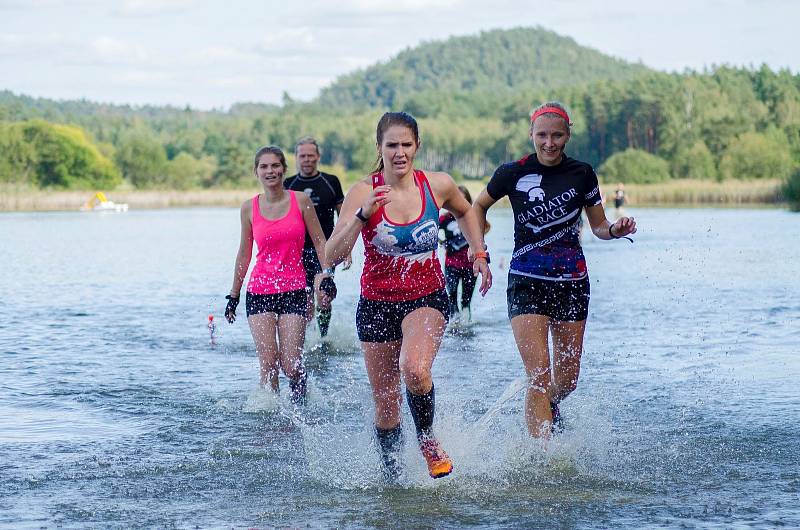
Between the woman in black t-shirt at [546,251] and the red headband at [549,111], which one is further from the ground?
the red headband at [549,111]

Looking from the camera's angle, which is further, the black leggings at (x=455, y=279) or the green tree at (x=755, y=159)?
the green tree at (x=755, y=159)

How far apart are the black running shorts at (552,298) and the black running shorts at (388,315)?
2.17 feet

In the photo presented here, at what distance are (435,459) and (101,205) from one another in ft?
257

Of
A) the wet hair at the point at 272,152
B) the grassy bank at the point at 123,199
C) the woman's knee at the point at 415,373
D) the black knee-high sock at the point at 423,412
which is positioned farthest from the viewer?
the grassy bank at the point at 123,199

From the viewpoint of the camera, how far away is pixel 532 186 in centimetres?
670

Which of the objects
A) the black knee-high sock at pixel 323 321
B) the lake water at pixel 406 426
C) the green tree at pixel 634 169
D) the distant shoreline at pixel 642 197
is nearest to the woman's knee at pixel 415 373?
the lake water at pixel 406 426

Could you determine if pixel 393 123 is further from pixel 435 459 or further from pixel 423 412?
pixel 435 459

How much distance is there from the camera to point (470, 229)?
6.51 metres

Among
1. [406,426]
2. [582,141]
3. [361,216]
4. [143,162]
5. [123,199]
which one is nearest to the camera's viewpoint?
[361,216]

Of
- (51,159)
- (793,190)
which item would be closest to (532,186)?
(793,190)

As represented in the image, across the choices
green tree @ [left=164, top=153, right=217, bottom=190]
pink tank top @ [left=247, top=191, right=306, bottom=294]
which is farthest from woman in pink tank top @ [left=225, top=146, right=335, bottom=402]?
green tree @ [left=164, top=153, right=217, bottom=190]

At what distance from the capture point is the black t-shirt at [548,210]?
6672mm

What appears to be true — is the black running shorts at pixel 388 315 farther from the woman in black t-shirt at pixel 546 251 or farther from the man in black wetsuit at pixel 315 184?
the man in black wetsuit at pixel 315 184

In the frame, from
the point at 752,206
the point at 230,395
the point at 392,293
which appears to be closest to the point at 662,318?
the point at 230,395
